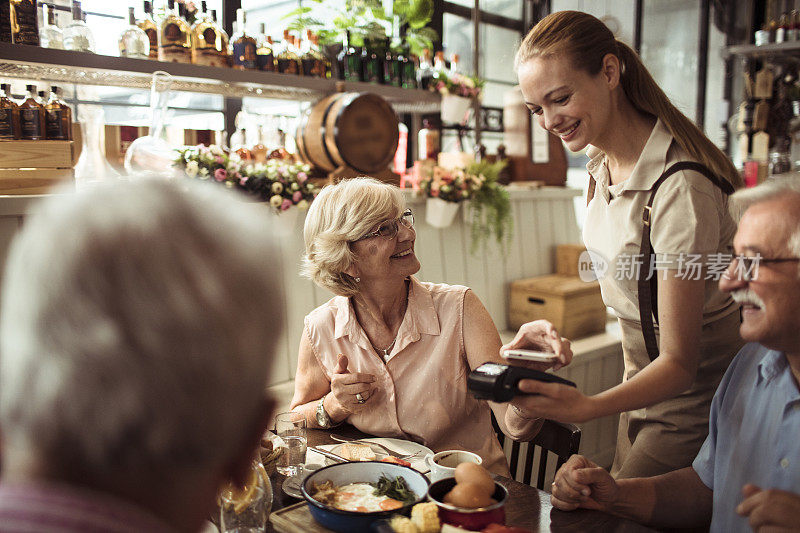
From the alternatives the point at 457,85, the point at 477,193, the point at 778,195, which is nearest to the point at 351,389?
the point at 778,195

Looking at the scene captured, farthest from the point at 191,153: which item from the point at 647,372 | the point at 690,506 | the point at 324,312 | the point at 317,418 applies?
the point at 690,506

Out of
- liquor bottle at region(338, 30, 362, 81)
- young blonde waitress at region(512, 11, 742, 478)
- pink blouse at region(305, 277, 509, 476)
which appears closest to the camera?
young blonde waitress at region(512, 11, 742, 478)

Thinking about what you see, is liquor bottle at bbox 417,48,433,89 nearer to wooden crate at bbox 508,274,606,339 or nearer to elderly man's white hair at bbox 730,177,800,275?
wooden crate at bbox 508,274,606,339

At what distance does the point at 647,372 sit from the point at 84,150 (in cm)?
209

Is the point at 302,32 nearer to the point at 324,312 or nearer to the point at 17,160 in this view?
the point at 17,160

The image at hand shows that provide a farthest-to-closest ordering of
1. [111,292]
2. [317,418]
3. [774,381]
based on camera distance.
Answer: [317,418] → [774,381] → [111,292]

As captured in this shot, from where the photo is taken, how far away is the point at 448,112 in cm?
351

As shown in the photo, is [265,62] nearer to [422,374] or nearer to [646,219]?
[422,374]

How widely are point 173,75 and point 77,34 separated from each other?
34 cm

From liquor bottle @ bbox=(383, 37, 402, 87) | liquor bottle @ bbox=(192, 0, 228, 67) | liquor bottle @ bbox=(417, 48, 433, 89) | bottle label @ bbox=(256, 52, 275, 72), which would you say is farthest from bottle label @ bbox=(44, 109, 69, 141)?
liquor bottle @ bbox=(417, 48, 433, 89)

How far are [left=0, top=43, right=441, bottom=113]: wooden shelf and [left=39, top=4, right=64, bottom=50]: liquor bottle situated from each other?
8cm

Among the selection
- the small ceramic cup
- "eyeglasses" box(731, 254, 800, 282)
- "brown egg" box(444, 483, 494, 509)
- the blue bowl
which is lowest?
the blue bowl

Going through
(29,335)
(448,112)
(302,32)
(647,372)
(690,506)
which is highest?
(302,32)

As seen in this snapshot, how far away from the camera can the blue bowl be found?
110cm
